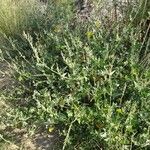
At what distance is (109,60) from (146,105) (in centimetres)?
64

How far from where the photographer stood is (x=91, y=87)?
3.47 metres

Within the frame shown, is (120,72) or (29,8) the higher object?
(29,8)

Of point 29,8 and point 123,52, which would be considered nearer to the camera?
point 123,52

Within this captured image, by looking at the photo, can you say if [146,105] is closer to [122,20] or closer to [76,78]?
[76,78]

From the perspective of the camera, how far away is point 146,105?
323cm

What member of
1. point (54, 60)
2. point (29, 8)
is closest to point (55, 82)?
point (54, 60)

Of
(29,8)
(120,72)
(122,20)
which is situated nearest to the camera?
(120,72)

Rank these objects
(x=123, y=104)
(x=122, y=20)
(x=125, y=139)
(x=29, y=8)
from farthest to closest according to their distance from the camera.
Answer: (x=29, y=8)
(x=122, y=20)
(x=123, y=104)
(x=125, y=139)

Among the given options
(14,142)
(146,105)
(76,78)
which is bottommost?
(14,142)

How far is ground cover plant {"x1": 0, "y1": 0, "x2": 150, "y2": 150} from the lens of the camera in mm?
3182

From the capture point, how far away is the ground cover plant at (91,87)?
3182 millimetres

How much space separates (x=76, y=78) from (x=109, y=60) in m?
0.43

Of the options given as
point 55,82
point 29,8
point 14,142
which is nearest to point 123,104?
point 55,82

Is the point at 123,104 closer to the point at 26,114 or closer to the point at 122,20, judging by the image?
the point at 26,114
